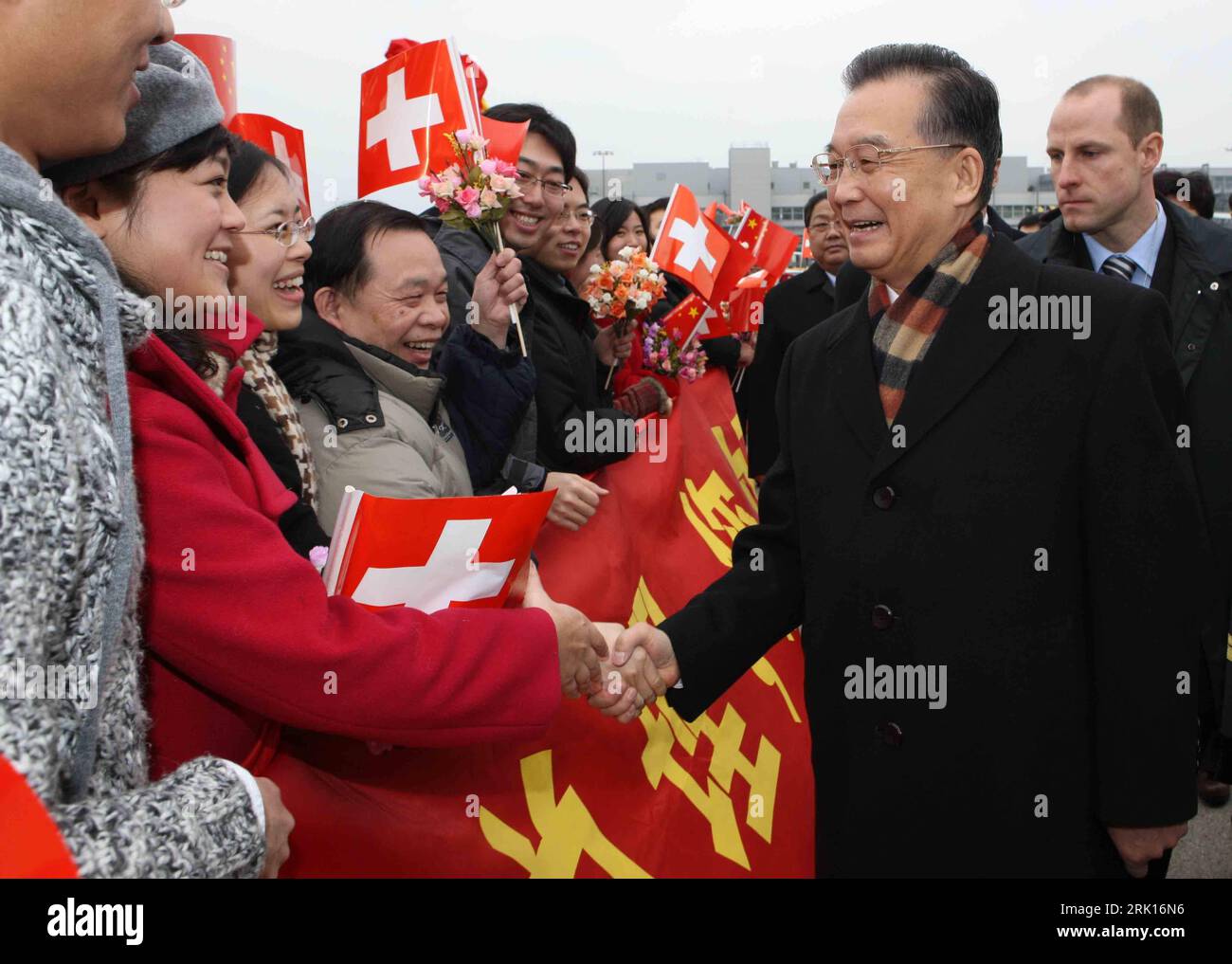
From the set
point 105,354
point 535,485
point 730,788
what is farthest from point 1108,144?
point 105,354

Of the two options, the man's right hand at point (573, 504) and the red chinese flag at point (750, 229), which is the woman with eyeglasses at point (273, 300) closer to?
the man's right hand at point (573, 504)

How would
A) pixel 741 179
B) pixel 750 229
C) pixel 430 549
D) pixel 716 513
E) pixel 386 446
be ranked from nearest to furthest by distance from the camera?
1. pixel 430 549
2. pixel 386 446
3. pixel 716 513
4. pixel 750 229
5. pixel 741 179

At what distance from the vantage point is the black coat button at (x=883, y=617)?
2.22 metres

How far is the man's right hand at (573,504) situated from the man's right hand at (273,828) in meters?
1.98

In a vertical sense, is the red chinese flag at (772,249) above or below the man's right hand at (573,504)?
above

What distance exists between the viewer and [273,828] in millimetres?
1430

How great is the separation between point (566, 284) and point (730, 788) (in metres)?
2.55

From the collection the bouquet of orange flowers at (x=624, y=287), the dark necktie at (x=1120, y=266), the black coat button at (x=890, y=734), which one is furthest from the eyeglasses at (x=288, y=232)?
the dark necktie at (x=1120, y=266)

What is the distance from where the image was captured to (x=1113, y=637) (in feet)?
6.89

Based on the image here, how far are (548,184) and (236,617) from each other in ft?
11.0

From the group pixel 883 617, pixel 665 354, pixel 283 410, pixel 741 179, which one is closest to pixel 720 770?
pixel 883 617

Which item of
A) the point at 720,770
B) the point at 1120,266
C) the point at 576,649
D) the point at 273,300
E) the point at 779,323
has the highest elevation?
the point at 1120,266

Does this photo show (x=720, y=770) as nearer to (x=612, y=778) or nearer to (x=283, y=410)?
(x=612, y=778)
